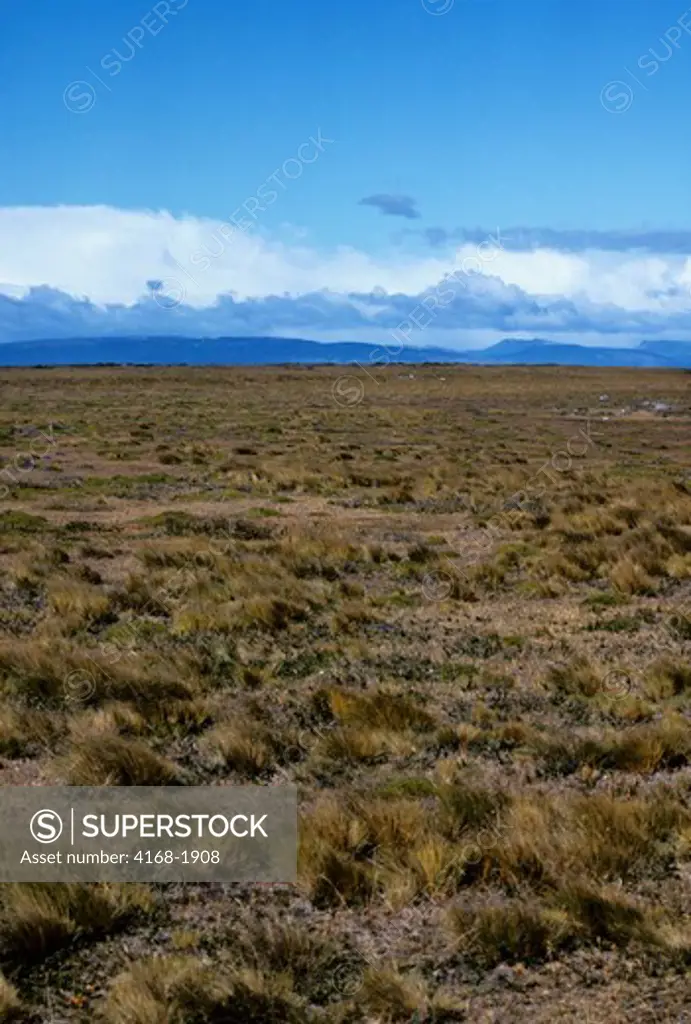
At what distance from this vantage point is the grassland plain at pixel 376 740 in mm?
5633

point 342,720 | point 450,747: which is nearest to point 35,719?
point 342,720

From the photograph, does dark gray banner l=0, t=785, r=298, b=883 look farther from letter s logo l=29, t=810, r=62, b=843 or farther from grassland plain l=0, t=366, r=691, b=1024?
grassland plain l=0, t=366, r=691, b=1024

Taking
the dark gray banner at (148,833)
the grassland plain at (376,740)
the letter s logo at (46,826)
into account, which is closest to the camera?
the grassland plain at (376,740)

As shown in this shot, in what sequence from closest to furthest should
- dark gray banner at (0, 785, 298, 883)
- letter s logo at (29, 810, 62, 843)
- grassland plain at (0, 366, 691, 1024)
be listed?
grassland plain at (0, 366, 691, 1024) < dark gray banner at (0, 785, 298, 883) < letter s logo at (29, 810, 62, 843)

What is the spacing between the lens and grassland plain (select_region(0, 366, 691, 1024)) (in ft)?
18.5

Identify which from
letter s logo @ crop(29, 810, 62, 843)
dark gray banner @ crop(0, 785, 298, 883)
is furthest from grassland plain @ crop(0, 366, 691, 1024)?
letter s logo @ crop(29, 810, 62, 843)

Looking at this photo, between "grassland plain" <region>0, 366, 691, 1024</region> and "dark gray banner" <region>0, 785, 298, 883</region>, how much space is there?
188 millimetres

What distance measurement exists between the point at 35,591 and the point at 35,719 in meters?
6.73

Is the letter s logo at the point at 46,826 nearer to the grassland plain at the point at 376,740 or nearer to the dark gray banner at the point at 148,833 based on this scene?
the dark gray banner at the point at 148,833

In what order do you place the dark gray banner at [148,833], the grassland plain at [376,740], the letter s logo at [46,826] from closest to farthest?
the grassland plain at [376,740] < the dark gray banner at [148,833] < the letter s logo at [46,826]

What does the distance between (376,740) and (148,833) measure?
2.38 metres

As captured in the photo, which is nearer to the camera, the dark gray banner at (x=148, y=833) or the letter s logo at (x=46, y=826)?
the dark gray banner at (x=148, y=833)

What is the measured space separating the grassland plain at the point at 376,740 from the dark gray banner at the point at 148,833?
19 cm

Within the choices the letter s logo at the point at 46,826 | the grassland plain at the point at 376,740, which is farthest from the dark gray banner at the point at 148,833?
the grassland plain at the point at 376,740
